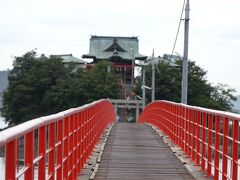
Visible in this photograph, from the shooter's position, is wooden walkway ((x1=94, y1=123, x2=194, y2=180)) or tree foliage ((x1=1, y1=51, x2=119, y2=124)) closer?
wooden walkway ((x1=94, y1=123, x2=194, y2=180))

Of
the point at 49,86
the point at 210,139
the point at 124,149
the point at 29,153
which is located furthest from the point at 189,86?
the point at 29,153

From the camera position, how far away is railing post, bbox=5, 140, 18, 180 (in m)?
4.03

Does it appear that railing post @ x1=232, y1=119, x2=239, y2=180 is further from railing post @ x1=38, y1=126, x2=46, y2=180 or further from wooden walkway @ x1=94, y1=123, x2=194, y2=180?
railing post @ x1=38, y1=126, x2=46, y2=180

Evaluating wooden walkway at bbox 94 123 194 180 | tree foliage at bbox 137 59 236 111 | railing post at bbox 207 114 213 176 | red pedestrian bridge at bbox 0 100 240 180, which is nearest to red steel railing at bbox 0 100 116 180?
red pedestrian bridge at bbox 0 100 240 180

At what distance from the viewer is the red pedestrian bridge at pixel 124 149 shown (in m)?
4.95

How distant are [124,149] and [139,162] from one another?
2875 millimetres

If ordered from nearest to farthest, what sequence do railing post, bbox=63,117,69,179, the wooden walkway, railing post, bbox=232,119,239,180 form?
railing post, bbox=232,119,239,180
railing post, bbox=63,117,69,179
the wooden walkway

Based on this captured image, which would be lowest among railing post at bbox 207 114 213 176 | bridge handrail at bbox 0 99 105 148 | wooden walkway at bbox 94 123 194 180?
wooden walkway at bbox 94 123 194 180

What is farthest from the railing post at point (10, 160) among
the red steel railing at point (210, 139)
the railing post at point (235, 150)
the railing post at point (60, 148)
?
the railing post at point (235, 150)

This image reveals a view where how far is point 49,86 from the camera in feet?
220

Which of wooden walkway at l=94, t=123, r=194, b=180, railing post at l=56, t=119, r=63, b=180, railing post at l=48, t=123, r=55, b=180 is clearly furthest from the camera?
wooden walkway at l=94, t=123, r=194, b=180

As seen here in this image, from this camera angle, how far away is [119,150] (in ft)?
49.9

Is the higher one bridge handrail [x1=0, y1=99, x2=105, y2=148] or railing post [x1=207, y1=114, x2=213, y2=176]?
bridge handrail [x1=0, y1=99, x2=105, y2=148]

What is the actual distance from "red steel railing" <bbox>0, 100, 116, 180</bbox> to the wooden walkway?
635 millimetres
